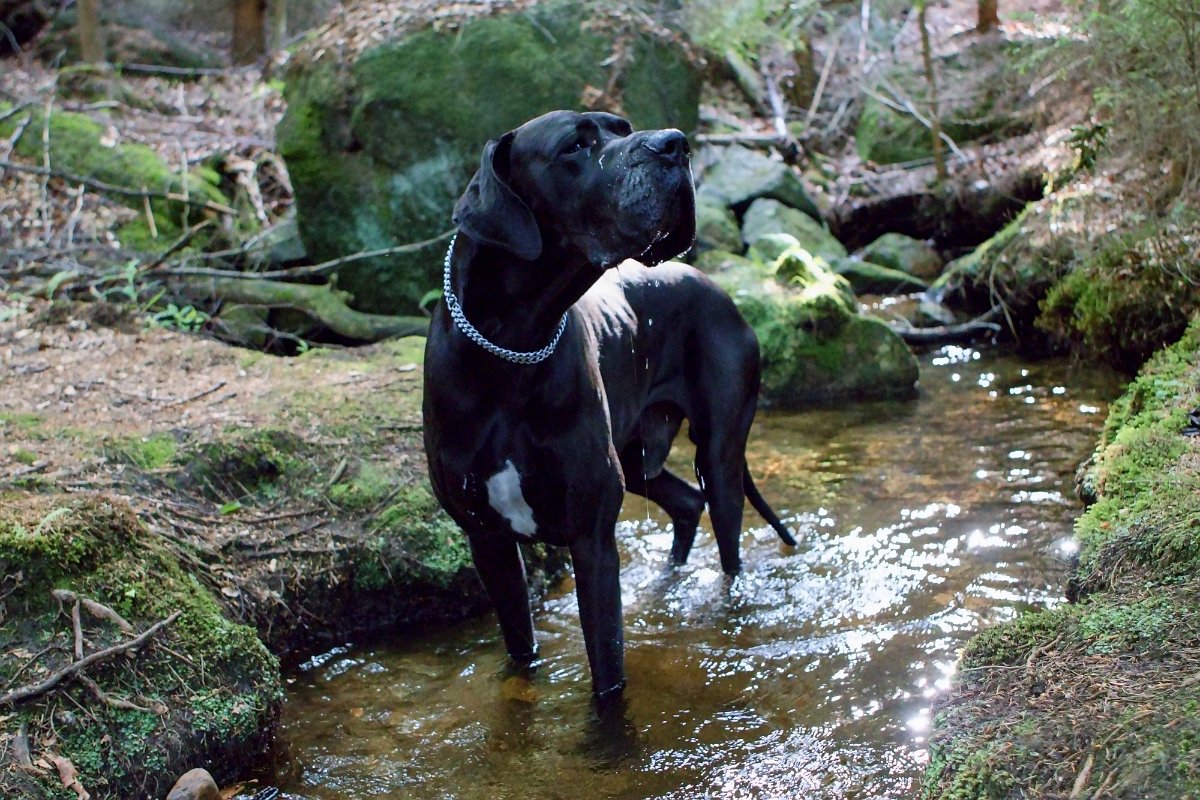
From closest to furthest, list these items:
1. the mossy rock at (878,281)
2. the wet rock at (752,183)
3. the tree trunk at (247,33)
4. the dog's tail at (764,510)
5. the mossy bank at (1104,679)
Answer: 1. the mossy bank at (1104,679)
2. the dog's tail at (764,510)
3. the mossy rock at (878,281)
4. the wet rock at (752,183)
5. the tree trunk at (247,33)

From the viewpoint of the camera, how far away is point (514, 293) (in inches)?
132

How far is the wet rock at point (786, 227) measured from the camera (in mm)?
10430

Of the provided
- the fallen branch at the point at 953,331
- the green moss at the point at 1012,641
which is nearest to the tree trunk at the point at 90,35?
the fallen branch at the point at 953,331

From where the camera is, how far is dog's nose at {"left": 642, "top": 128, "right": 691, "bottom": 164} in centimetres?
297

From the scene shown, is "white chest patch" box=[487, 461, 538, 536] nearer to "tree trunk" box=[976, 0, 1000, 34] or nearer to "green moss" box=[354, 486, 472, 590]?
"green moss" box=[354, 486, 472, 590]

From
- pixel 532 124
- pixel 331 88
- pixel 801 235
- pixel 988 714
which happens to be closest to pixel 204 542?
pixel 532 124

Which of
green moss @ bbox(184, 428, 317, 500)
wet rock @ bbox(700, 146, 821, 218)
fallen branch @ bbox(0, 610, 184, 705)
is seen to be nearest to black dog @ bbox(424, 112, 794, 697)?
fallen branch @ bbox(0, 610, 184, 705)

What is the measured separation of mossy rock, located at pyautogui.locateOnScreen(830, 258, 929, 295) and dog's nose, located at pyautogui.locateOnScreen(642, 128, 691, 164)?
24.5 ft

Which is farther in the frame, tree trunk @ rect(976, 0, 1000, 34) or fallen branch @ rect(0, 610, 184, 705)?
tree trunk @ rect(976, 0, 1000, 34)

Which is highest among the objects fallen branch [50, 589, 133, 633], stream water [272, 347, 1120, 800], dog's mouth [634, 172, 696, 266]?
dog's mouth [634, 172, 696, 266]

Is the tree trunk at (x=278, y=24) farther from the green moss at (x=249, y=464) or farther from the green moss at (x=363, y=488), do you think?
the green moss at (x=363, y=488)

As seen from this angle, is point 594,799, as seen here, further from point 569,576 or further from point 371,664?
point 569,576

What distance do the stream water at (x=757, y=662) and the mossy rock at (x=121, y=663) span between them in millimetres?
311

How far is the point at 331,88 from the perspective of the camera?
28.3 ft
